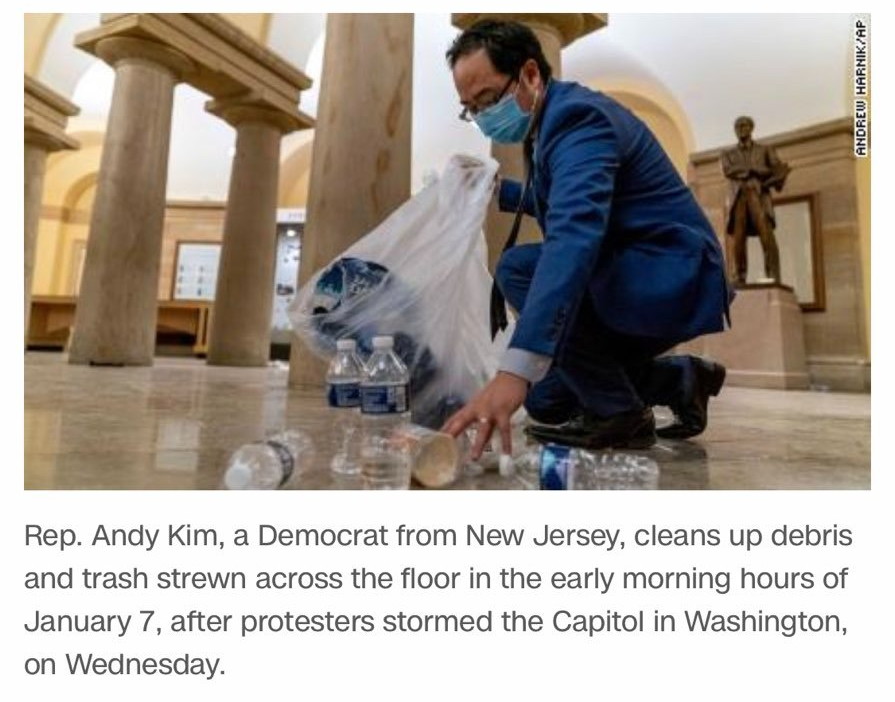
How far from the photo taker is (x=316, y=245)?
7.82 feet

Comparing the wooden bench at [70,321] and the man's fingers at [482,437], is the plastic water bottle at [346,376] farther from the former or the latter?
the wooden bench at [70,321]

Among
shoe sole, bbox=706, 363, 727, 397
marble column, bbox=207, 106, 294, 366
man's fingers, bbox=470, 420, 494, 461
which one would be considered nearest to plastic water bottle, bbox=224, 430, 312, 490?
man's fingers, bbox=470, 420, 494, 461

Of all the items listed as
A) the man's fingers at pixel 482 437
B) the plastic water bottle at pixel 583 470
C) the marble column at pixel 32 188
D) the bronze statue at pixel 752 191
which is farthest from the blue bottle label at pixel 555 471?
the marble column at pixel 32 188

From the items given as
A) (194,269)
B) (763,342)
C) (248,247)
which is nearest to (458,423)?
(248,247)

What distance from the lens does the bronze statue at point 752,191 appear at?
5.47 metres

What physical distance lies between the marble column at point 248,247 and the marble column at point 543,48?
9.12ft

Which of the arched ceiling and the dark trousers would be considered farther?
the arched ceiling

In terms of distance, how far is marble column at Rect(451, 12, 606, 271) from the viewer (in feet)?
9.82

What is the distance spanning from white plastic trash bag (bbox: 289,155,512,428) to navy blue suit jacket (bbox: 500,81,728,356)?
233 mm

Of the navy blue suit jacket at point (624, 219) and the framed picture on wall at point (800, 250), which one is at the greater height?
the framed picture on wall at point (800, 250)

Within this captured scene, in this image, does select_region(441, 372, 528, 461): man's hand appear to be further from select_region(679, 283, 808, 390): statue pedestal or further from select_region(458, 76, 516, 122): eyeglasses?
select_region(679, 283, 808, 390): statue pedestal
